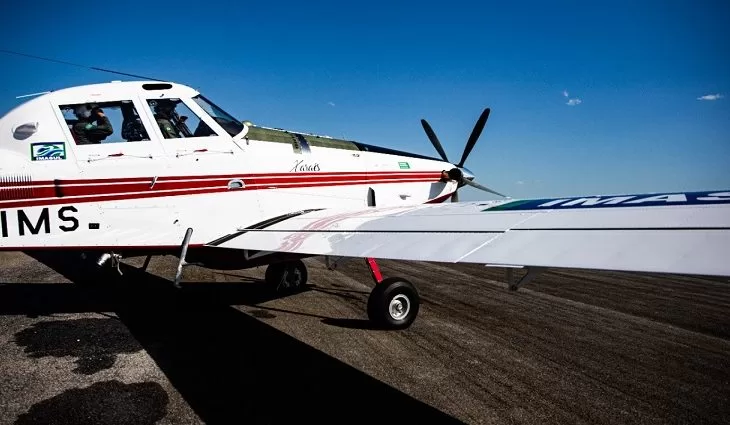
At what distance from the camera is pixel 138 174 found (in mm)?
5723

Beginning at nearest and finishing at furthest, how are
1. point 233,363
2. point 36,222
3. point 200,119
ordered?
point 233,363 → point 36,222 → point 200,119

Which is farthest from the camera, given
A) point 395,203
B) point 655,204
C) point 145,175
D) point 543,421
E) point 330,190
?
point 395,203

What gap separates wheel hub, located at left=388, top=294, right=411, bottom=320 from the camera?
20.7ft

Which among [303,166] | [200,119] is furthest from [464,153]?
[200,119]

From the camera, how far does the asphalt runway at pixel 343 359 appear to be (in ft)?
12.2

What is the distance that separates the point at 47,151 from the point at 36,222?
0.97 m

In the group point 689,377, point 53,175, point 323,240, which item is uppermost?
point 53,175

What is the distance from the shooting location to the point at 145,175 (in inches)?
227

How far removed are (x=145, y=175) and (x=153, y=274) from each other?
6.07 metres

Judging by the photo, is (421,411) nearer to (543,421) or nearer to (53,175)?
(543,421)

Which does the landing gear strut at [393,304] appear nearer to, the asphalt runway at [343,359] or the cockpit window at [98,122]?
the asphalt runway at [343,359]

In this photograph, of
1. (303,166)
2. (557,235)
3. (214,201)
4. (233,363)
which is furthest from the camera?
(303,166)

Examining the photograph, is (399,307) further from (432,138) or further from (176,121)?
(432,138)

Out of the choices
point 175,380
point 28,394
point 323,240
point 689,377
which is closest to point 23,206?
point 28,394
